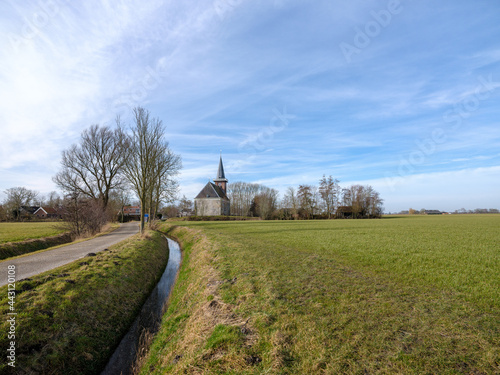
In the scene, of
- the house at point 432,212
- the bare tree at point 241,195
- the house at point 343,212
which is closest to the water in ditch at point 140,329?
the house at point 343,212

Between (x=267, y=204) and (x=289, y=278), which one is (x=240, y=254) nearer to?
(x=289, y=278)

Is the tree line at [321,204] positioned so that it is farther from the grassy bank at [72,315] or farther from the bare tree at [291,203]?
the grassy bank at [72,315]

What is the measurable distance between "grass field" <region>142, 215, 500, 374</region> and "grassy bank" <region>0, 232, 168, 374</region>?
57.4 inches

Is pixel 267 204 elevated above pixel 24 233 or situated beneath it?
elevated above

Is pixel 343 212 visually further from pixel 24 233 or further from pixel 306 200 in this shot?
pixel 24 233

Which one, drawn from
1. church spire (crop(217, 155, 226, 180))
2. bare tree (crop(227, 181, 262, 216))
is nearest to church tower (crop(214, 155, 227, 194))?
church spire (crop(217, 155, 226, 180))

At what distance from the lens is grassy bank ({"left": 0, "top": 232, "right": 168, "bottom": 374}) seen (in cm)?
505

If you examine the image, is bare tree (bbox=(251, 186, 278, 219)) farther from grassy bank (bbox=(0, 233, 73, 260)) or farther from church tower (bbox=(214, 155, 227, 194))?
grassy bank (bbox=(0, 233, 73, 260))

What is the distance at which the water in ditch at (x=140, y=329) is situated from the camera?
19.0ft

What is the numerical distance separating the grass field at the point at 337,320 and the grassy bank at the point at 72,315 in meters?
→ 1.46

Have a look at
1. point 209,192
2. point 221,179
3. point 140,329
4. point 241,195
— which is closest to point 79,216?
point 140,329

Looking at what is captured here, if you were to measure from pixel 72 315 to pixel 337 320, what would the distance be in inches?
262

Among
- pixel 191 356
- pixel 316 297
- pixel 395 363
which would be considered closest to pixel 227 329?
pixel 191 356

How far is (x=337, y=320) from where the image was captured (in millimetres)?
4879
